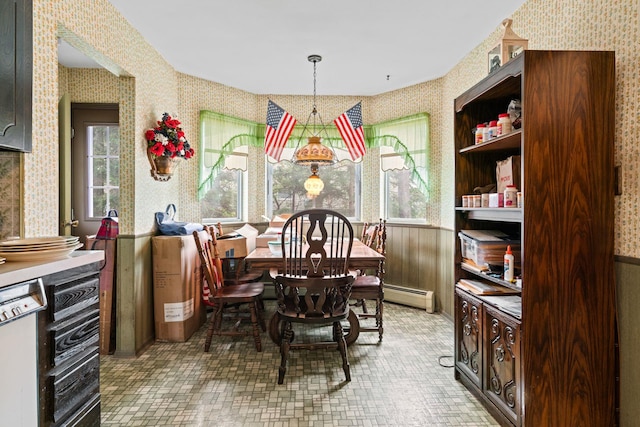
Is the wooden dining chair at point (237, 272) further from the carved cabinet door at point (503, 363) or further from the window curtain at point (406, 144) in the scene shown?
the carved cabinet door at point (503, 363)

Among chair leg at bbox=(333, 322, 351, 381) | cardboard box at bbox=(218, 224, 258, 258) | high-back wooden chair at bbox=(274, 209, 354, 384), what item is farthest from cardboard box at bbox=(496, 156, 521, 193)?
cardboard box at bbox=(218, 224, 258, 258)

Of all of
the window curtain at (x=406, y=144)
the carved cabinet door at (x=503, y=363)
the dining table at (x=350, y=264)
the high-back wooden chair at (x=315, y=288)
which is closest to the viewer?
the carved cabinet door at (x=503, y=363)

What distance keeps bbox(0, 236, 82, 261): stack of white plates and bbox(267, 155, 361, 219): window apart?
3.06 metres

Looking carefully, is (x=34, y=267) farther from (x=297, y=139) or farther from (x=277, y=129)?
(x=297, y=139)

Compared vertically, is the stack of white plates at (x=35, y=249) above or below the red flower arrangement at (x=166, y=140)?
below

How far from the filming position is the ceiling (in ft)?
8.02

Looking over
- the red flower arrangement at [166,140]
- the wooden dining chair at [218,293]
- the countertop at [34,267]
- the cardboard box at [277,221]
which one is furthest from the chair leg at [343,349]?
the red flower arrangement at [166,140]

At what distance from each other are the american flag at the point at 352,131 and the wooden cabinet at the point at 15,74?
9.65 ft

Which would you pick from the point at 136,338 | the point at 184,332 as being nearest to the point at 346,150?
the point at 184,332

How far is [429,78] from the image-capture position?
3.85 metres

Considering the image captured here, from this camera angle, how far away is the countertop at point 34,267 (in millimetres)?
1172

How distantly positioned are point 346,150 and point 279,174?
919 millimetres

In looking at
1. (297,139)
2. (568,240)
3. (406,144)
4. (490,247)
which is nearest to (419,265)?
(406,144)

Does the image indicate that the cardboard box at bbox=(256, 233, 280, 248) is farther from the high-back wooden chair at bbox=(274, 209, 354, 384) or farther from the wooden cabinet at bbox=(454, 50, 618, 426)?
the wooden cabinet at bbox=(454, 50, 618, 426)
